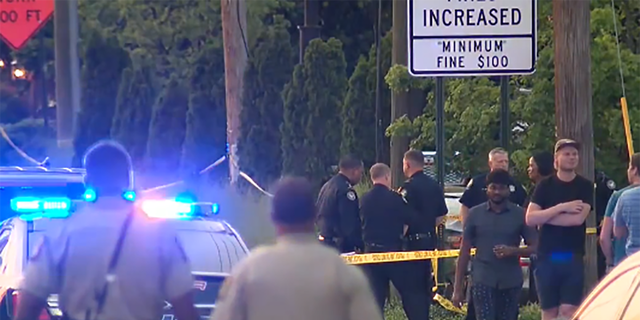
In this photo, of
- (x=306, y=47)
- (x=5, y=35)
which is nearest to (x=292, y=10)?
(x=306, y=47)

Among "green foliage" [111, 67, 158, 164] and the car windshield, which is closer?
the car windshield

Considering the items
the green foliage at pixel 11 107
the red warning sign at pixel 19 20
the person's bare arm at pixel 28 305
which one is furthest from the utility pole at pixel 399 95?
the green foliage at pixel 11 107

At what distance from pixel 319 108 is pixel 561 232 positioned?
15.0m

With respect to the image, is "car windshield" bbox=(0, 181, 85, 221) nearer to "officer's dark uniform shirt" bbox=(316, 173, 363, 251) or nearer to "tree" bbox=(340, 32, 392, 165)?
"officer's dark uniform shirt" bbox=(316, 173, 363, 251)

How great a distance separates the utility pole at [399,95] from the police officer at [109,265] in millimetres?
10607

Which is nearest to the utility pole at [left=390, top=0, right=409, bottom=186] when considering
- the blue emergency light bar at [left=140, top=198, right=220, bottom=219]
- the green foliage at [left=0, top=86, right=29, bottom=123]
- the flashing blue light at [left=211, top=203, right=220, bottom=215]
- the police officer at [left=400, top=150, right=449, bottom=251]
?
the police officer at [left=400, top=150, right=449, bottom=251]

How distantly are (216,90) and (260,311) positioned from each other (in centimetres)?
2831

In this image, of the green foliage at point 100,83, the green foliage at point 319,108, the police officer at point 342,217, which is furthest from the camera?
the green foliage at point 100,83

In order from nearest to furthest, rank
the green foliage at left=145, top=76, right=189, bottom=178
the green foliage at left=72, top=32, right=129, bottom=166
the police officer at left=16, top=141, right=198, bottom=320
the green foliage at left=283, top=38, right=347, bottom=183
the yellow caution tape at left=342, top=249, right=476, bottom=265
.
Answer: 1. the police officer at left=16, top=141, right=198, bottom=320
2. the yellow caution tape at left=342, top=249, right=476, bottom=265
3. the green foliage at left=283, top=38, right=347, bottom=183
4. the green foliage at left=145, top=76, right=189, bottom=178
5. the green foliage at left=72, top=32, right=129, bottom=166

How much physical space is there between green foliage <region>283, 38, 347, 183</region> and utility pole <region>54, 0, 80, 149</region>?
4.40 meters

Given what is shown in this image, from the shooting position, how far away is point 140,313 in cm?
541

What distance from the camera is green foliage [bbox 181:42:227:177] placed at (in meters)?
31.5

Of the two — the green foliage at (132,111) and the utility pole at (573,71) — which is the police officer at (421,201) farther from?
the green foliage at (132,111)

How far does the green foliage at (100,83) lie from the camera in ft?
119
